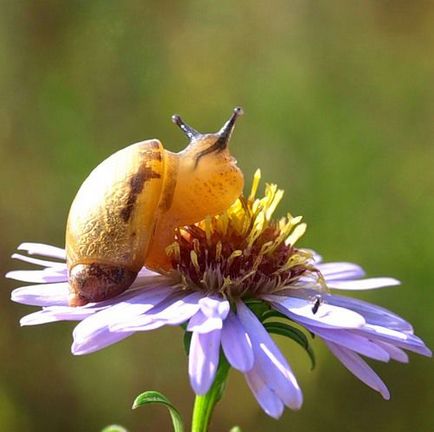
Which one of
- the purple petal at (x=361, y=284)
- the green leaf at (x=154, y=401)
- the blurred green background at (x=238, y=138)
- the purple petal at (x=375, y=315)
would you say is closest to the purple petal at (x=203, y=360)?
the green leaf at (x=154, y=401)

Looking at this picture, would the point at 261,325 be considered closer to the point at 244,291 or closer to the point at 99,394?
the point at 244,291

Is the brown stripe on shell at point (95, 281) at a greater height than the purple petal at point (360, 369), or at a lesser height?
greater

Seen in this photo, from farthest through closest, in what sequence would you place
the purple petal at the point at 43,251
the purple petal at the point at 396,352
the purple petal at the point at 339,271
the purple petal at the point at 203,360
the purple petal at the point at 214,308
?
1. the purple petal at the point at 339,271
2. the purple petal at the point at 43,251
3. the purple petal at the point at 396,352
4. the purple petal at the point at 214,308
5. the purple petal at the point at 203,360

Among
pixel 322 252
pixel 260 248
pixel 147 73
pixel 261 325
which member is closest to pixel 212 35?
pixel 147 73

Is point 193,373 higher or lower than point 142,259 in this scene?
lower

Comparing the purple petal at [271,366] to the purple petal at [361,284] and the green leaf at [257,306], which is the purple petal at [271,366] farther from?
the purple petal at [361,284]

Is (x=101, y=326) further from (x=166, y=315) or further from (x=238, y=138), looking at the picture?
(x=238, y=138)
